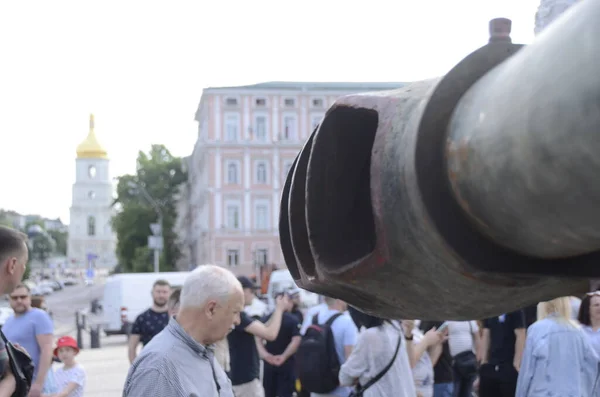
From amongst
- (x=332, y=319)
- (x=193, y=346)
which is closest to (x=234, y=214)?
(x=332, y=319)

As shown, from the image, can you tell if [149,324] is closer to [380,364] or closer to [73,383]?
[73,383]

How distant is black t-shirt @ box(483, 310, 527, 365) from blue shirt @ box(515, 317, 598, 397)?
5.62ft

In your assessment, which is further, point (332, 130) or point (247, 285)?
point (247, 285)

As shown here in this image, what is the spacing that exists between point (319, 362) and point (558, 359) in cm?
220

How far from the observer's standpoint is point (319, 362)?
726 centimetres

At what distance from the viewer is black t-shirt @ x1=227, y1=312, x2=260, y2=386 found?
7879 mm

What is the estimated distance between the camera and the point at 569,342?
18.8 feet

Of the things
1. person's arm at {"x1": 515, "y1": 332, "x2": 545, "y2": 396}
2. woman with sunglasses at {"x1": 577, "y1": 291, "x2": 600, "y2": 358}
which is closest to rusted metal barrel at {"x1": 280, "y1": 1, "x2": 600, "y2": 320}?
person's arm at {"x1": 515, "y1": 332, "x2": 545, "y2": 396}

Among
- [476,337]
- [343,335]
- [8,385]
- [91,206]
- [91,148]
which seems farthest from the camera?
[91,206]

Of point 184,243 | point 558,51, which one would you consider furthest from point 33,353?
point 184,243

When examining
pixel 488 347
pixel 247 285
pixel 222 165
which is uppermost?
pixel 222 165

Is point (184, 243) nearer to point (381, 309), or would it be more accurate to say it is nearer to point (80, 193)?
point (80, 193)

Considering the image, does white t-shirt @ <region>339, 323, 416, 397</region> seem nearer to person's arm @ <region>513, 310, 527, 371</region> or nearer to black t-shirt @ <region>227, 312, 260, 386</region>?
person's arm @ <region>513, 310, 527, 371</region>

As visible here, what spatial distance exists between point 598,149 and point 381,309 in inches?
22.8
